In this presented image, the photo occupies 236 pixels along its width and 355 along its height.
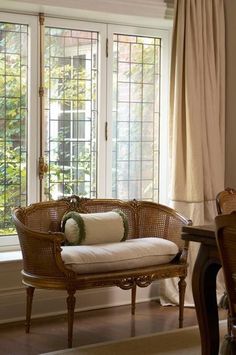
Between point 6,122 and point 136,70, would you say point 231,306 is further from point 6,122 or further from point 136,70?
point 136,70

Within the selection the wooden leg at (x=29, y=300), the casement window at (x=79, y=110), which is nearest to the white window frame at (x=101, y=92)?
the casement window at (x=79, y=110)

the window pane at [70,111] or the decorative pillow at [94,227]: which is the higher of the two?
the window pane at [70,111]

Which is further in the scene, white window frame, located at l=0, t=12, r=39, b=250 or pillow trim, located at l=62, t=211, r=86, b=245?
white window frame, located at l=0, t=12, r=39, b=250

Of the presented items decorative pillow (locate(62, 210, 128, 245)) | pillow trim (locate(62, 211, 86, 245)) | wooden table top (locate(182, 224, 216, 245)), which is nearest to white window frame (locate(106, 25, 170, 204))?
decorative pillow (locate(62, 210, 128, 245))

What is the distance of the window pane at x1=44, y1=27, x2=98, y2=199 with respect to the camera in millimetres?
5215

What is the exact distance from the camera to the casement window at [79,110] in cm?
507

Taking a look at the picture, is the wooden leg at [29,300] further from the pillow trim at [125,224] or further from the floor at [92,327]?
the pillow trim at [125,224]

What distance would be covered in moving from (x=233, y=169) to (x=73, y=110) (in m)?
1.39

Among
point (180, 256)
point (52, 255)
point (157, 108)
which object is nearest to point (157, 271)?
point (180, 256)

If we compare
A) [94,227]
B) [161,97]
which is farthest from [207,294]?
[161,97]

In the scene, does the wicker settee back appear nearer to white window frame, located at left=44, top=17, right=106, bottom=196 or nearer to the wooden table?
white window frame, located at left=44, top=17, right=106, bottom=196

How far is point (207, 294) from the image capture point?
11.4 ft

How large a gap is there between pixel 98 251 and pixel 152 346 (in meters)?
0.68

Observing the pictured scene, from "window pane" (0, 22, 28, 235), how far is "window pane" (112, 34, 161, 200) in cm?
79
